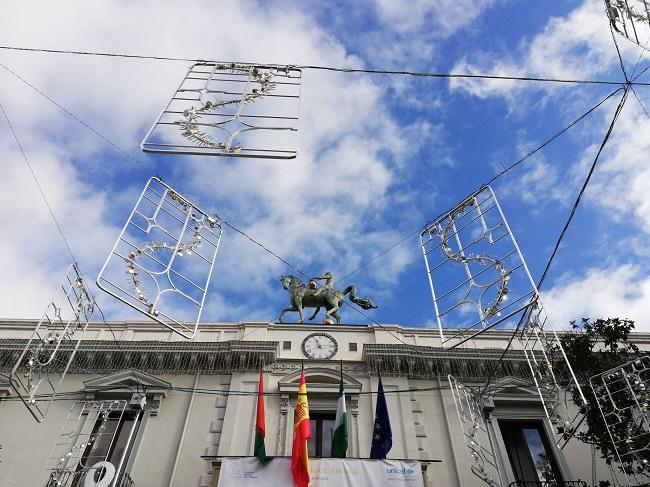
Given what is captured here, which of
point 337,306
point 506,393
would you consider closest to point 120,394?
point 337,306

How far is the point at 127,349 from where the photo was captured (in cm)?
1459

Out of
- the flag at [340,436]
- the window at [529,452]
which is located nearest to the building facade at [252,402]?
the window at [529,452]

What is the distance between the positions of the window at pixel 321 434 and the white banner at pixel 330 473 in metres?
1.66

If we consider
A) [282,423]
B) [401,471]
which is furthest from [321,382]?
[401,471]

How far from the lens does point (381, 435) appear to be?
39.1 ft

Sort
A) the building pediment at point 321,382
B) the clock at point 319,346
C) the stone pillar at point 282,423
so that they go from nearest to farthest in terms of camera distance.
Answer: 1. the stone pillar at point 282,423
2. the building pediment at point 321,382
3. the clock at point 319,346

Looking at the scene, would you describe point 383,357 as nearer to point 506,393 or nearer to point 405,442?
point 405,442

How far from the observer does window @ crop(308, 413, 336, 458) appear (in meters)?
12.8

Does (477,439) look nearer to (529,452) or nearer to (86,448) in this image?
(529,452)

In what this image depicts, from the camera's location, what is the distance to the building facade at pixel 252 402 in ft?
41.0

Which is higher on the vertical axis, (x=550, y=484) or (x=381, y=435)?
(x=381, y=435)

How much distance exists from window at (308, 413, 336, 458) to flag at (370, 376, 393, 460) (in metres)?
1.30

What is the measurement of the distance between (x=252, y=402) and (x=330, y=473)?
3569 mm

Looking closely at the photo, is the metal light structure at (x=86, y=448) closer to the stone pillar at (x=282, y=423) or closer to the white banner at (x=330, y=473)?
the white banner at (x=330, y=473)
